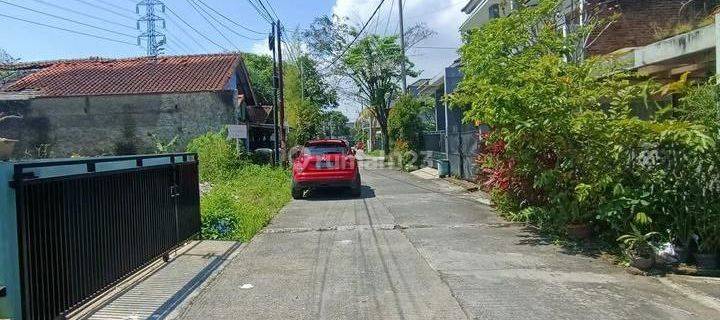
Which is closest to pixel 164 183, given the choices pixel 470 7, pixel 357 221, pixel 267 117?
pixel 357 221

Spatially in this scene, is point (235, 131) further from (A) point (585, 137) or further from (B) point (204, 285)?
(A) point (585, 137)

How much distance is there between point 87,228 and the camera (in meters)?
5.21

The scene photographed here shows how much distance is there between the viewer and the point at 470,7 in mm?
31078

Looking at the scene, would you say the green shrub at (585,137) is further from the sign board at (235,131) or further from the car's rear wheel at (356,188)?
the sign board at (235,131)

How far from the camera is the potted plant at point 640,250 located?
6.74 metres

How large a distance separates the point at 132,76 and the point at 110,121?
9.21 ft

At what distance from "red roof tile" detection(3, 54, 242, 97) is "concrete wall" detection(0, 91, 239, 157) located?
0.44 m

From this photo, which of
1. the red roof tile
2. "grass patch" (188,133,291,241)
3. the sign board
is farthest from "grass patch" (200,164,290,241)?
the red roof tile

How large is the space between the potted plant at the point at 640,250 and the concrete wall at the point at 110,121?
802 inches

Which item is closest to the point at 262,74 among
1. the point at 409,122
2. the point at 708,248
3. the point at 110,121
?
the point at 409,122

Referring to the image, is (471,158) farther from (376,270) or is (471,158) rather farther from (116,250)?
(116,250)

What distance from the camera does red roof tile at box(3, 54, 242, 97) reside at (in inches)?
987

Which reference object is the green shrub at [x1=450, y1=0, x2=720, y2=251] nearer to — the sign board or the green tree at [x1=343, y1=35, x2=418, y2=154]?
the sign board

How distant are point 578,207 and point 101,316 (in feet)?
21.7
